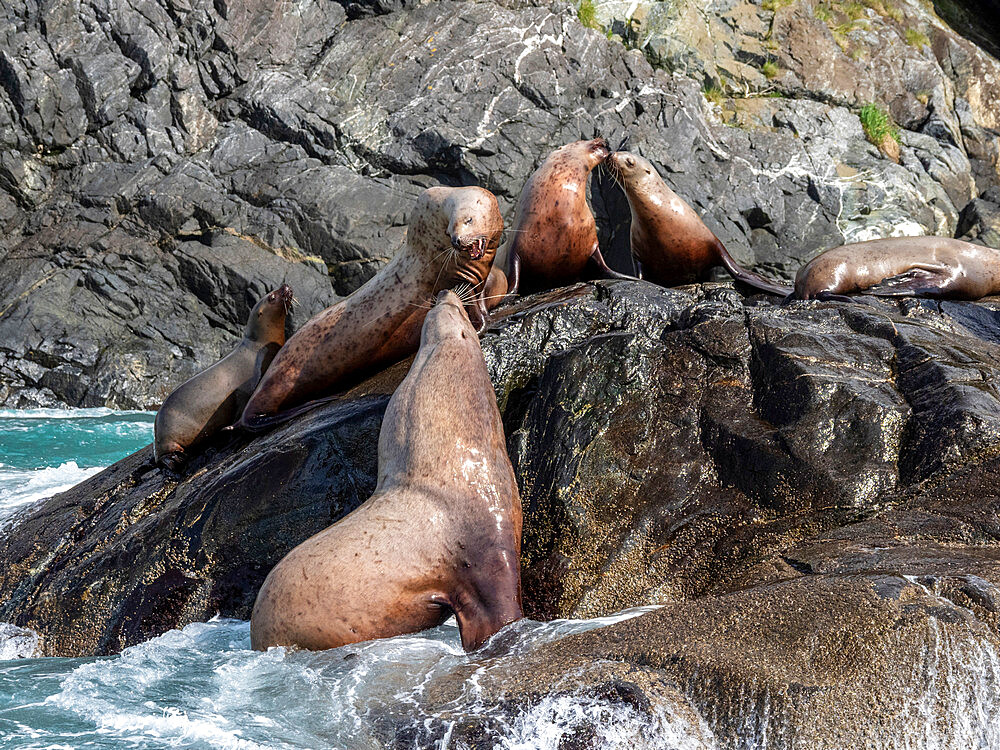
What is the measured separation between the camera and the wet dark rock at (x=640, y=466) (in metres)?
3.74

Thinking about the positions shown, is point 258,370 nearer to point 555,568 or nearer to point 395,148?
point 555,568

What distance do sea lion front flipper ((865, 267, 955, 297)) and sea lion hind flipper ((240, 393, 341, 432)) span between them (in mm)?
3278

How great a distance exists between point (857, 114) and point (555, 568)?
59.3 ft

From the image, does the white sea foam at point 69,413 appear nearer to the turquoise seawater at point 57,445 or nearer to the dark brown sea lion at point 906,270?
the turquoise seawater at point 57,445

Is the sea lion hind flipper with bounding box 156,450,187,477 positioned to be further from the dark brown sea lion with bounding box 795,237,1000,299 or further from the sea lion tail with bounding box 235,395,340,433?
the dark brown sea lion with bounding box 795,237,1000,299

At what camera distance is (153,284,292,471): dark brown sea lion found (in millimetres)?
5980

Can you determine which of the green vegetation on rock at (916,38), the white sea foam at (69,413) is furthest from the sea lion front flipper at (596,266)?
the green vegetation on rock at (916,38)

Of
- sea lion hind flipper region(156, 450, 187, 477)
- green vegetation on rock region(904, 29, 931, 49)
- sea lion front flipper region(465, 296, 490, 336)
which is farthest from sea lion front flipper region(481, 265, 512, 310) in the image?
green vegetation on rock region(904, 29, 931, 49)

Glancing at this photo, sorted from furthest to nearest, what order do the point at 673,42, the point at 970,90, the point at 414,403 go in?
the point at 970,90, the point at 673,42, the point at 414,403

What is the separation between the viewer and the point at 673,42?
61.9ft

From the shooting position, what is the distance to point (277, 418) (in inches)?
219

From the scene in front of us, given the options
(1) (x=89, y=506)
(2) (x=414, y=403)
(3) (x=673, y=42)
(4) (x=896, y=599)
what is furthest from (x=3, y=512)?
(3) (x=673, y=42)

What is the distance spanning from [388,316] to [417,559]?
2298mm

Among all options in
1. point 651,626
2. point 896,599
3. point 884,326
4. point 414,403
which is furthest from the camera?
point 884,326
